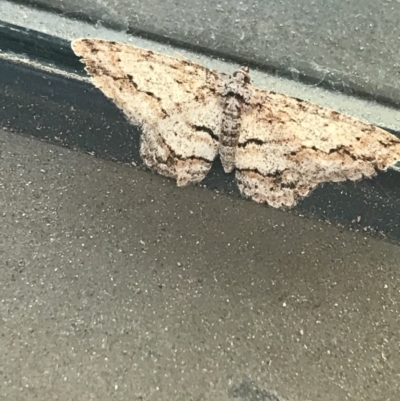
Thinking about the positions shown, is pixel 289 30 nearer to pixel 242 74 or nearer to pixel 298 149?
pixel 242 74

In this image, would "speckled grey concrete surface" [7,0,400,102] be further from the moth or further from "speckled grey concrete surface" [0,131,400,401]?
"speckled grey concrete surface" [0,131,400,401]

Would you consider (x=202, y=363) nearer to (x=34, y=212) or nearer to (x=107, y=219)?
(x=107, y=219)

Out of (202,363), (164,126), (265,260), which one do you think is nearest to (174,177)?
(164,126)

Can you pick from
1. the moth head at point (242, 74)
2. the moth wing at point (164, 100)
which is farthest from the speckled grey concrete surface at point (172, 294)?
the moth head at point (242, 74)

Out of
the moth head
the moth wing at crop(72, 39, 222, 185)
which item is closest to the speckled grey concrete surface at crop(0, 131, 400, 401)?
the moth wing at crop(72, 39, 222, 185)

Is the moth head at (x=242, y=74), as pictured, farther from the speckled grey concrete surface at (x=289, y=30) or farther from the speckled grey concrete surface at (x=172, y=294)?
the speckled grey concrete surface at (x=172, y=294)

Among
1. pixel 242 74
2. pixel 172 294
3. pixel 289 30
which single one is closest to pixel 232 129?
pixel 242 74
